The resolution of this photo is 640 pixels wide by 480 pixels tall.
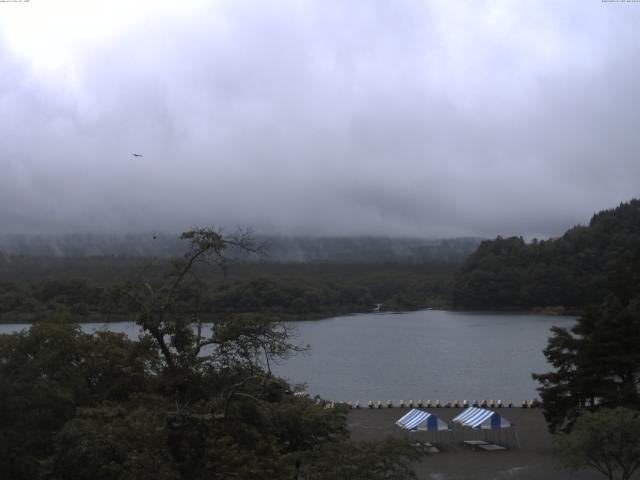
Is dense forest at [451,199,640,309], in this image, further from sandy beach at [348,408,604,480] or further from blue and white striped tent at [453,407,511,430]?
blue and white striped tent at [453,407,511,430]

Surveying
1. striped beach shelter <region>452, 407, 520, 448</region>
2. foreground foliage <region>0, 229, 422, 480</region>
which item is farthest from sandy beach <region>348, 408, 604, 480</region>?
foreground foliage <region>0, 229, 422, 480</region>

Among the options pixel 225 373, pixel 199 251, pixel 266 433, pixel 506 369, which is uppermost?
pixel 199 251

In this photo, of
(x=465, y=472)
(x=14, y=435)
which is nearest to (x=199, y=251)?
(x=14, y=435)

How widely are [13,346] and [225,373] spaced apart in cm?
773

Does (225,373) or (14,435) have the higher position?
(225,373)

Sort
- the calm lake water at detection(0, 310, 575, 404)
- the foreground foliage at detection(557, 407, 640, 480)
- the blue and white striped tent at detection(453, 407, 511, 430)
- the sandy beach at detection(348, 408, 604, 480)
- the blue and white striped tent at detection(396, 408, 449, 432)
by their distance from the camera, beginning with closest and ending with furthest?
the foreground foliage at detection(557, 407, 640, 480) → the sandy beach at detection(348, 408, 604, 480) → the blue and white striped tent at detection(396, 408, 449, 432) → the blue and white striped tent at detection(453, 407, 511, 430) → the calm lake water at detection(0, 310, 575, 404)

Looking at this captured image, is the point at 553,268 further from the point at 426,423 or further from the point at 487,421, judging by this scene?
the point at 426,423

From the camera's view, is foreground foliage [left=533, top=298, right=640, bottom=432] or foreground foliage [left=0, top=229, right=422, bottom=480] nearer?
foreground foliage [left=0, top=229, right=422, bottom=480]

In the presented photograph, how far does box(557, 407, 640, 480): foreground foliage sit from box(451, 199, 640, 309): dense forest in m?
79.0

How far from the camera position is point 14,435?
12.8 meters

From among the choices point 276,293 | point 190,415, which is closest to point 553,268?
point 276,293

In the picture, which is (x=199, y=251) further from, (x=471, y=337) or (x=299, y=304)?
(x=299, y=304)

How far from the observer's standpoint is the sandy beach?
20422 mm

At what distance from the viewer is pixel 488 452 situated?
926 inches
